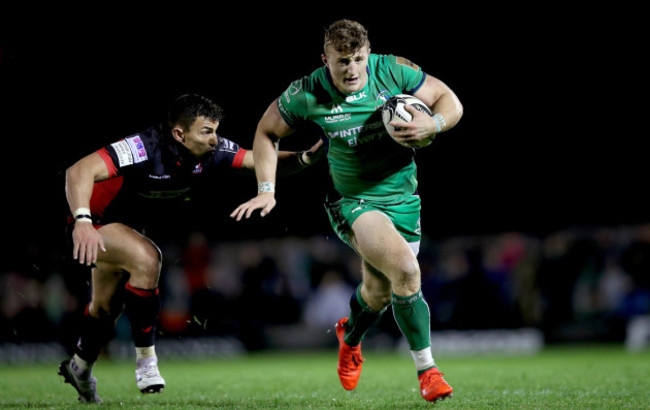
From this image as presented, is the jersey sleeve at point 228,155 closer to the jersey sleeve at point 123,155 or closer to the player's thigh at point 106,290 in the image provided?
the jersey sleeve at point 123,155

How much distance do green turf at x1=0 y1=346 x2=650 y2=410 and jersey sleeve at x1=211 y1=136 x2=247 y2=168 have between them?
6.23ft

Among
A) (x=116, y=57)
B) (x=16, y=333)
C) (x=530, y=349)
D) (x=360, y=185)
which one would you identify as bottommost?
(x=530, y=349)

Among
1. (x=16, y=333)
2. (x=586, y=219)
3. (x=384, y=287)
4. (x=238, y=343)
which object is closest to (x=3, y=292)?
(x=16, y=333)

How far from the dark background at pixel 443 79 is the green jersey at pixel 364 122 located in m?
12.5

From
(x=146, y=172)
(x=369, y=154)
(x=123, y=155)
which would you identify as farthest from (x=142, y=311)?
(x=369, y=154)

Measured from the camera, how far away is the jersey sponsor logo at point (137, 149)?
6.24 meters

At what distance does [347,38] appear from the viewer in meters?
5.73

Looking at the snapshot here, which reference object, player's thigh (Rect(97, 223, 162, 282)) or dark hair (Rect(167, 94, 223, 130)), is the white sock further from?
dark hair (Rect(167, 94, 223, 130))

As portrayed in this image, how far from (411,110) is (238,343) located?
8900mm

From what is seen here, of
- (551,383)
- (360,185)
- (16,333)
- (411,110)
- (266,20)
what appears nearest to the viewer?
(411,110)

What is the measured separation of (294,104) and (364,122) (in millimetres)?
539

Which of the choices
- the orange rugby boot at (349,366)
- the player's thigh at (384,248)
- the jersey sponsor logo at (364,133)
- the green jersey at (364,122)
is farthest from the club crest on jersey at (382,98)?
the orange rugby boot at (349,366)

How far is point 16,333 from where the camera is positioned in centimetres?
1295

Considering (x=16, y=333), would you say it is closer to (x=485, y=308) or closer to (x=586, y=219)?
(x=485, y=308)
